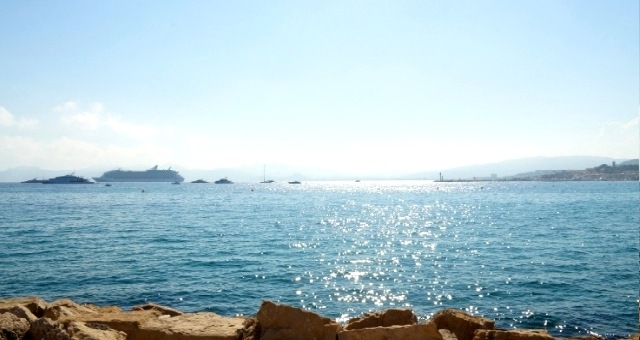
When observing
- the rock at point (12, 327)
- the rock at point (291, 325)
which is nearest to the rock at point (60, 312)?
the rock at point (12, 327)

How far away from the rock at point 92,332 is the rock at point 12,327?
726 mm

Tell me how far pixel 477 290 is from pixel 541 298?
2206 millimetres

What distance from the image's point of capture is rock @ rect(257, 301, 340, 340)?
7.64m

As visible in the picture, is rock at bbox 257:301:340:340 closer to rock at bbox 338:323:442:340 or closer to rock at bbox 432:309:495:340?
rock at bbox 338:323:442:340

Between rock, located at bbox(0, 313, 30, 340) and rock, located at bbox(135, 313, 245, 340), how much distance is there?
1.76m

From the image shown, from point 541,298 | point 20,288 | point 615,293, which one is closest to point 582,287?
point 615,293

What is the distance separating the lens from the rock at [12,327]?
754 centimetres

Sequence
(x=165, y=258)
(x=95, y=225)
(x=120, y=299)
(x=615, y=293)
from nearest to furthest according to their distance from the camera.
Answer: (x=120, y=299), (x=615, y=293), (x=165, y=258), (x=95, y=225)

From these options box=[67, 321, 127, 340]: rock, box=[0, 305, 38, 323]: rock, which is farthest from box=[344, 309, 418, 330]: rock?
box=[0, 305, 38, 323]: rock

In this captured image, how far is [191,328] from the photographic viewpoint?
765 cm

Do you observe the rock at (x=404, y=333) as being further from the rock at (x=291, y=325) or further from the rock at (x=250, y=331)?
the rock at (x=250, y=331)

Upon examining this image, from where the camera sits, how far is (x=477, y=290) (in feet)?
59.6

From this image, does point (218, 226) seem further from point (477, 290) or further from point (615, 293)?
point (615, 293)

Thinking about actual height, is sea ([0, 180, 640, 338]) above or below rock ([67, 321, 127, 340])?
below
